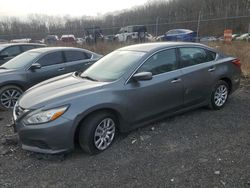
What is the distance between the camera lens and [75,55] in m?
7.32

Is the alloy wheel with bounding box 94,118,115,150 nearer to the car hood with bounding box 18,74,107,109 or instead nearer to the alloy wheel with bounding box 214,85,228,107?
the car hood with bounding box 18,74,107,109

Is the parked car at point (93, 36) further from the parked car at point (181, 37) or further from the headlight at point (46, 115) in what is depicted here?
the headlight at point (46, 115)

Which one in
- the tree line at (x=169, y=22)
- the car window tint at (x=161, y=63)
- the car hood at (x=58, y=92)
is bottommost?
the car hood at (x=58, y=92)

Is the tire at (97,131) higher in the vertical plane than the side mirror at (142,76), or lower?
lower

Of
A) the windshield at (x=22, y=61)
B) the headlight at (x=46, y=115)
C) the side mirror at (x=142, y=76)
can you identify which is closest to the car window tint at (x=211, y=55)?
the side mirror at (x=142, y=76)

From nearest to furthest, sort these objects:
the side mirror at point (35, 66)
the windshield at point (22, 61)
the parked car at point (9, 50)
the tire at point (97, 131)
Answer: the tire at point (97, 131) → the side mirror at point (35, 66) → the windshield at point (22, 61) → the parked car at point (9, 50)

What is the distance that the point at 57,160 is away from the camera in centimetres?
355

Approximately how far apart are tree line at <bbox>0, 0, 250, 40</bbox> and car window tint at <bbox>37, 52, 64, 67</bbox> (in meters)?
11.2

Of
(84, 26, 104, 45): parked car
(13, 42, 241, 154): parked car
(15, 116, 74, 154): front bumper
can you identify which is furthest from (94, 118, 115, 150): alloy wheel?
(84, 26, 104, 45): parked car

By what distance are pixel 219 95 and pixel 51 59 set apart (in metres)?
4.38

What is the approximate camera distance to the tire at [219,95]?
16.7 ft

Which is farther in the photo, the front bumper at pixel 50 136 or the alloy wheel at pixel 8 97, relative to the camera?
the alloy wheel at pixel 8 97

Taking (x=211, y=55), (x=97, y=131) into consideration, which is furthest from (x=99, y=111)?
(x=211, y=55)

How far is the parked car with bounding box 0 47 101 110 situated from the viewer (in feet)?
19.7
